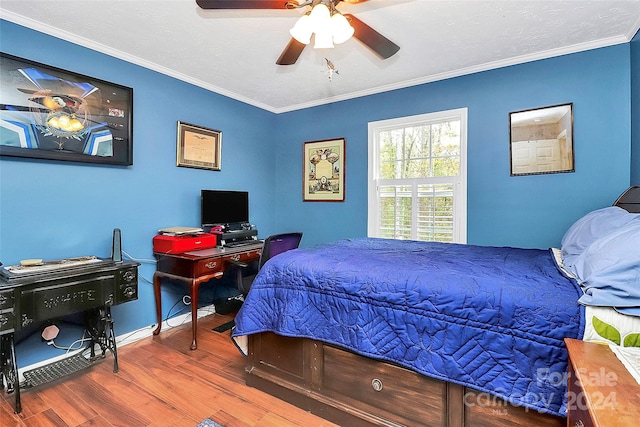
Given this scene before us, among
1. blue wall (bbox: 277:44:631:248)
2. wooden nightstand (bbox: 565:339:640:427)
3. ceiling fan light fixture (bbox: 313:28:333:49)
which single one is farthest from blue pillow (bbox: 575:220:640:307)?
ceiling fan light fixture (bbox: 313:28:333:49)

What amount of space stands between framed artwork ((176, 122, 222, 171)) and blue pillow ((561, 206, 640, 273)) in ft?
10.3

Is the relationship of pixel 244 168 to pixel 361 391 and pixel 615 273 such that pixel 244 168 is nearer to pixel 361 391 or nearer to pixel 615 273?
pixel 361 391

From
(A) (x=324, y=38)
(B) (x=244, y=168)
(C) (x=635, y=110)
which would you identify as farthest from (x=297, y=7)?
(C) (x=635, y=110)

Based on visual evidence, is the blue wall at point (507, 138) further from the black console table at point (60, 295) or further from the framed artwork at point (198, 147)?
the black console table at point (60, 295)

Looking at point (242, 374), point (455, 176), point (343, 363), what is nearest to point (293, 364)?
point (343, 363)

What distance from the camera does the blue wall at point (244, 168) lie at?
2.25m

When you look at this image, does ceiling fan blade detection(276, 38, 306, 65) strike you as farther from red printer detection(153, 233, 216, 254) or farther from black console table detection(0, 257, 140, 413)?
black console table detection(0, 257, 140, 413)

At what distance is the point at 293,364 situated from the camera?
6.07 feet

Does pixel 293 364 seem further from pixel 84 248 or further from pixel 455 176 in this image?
pixel 455 176

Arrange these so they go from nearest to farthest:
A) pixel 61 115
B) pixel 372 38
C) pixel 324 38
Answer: pixel 324 38
pixel 372 38
pixel 61 115

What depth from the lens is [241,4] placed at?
1637 mm

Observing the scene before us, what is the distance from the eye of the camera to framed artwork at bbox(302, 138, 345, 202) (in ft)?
12.5

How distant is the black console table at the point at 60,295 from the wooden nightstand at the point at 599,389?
8.38 feet

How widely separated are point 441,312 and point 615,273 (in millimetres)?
621
